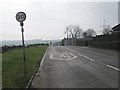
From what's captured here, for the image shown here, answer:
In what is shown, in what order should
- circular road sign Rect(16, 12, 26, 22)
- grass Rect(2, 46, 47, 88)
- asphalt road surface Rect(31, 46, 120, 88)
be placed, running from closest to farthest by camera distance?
1. asphalt road surface Rect(31, 46, 120, 88)
2. grass Rect(2, 46, 47, 88)
3. circular road sign Rect(16, 12, 26, 22)

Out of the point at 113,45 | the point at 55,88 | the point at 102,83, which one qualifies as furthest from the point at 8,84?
the point at 113,45

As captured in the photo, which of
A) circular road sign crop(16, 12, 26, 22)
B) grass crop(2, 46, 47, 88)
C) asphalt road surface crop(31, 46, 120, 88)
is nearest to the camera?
asphalt road surface crop(31, 46, 120, 88)

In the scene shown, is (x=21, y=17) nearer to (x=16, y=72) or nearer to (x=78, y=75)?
(x=16, y=72)

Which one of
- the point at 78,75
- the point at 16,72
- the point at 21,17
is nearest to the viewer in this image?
the point at 78,75

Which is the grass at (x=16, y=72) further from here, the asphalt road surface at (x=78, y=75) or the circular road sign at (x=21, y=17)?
the circular road sign at (x=21, y=17)

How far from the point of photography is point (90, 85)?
9305 mm

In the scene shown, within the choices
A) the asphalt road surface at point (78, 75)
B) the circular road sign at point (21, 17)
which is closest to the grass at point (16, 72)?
the asphalt road surface at point (78, 75)

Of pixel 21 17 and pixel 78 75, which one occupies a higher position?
pixel 21 17

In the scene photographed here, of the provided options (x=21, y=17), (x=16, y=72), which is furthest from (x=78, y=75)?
(x=21, y=17)

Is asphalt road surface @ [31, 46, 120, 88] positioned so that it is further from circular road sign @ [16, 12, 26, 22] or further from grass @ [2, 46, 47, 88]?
circular road sign @ [16, 12, 26, 22]

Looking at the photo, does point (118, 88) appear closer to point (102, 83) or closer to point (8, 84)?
point (102, 83)

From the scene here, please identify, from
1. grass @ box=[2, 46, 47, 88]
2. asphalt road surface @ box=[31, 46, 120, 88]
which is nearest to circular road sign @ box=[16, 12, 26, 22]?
grass @ box=[2, 46, 47, 88]

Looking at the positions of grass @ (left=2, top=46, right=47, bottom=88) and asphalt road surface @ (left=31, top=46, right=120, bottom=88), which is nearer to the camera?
asphalt road surface @ (left=31, top=46, right=120, bottom=88)

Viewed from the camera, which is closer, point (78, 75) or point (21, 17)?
point (78, 75)
